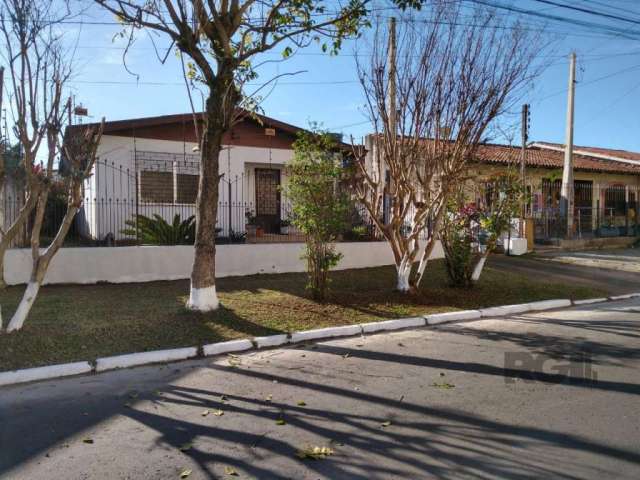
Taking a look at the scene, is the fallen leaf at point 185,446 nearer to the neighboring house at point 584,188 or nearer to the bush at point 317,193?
the bush at point 317,193

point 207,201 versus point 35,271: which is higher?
point 207,201

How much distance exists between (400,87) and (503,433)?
21.1 feet

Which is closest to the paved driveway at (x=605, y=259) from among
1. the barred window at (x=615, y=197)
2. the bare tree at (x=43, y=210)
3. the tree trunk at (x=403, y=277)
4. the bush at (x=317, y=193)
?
the barred window at (x=615, y=197)

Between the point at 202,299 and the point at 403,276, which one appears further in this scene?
the point at 403,276

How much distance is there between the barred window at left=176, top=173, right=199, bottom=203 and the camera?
1508cm

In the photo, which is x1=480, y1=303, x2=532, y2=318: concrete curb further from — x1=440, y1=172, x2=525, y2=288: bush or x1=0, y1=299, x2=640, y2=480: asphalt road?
x1=0, y1=299, x2=640, y2=480: asphalt road

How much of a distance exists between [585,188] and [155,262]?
20510 millimetres

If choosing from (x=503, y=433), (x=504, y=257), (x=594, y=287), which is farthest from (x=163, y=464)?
(x=504, y=257)

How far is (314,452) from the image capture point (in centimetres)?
363

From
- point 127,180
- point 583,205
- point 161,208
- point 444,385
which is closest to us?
point 444,385

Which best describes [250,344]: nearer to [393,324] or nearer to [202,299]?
[202,299]

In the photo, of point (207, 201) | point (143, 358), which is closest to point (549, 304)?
point (207, 201)

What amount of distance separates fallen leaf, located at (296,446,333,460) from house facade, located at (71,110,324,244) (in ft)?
29.9

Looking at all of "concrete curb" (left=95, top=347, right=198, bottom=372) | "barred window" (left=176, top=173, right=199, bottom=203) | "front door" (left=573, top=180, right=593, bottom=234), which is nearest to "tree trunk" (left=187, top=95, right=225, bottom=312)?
"concrete curb" (left=95, top=347, right=198, bottom=372)
